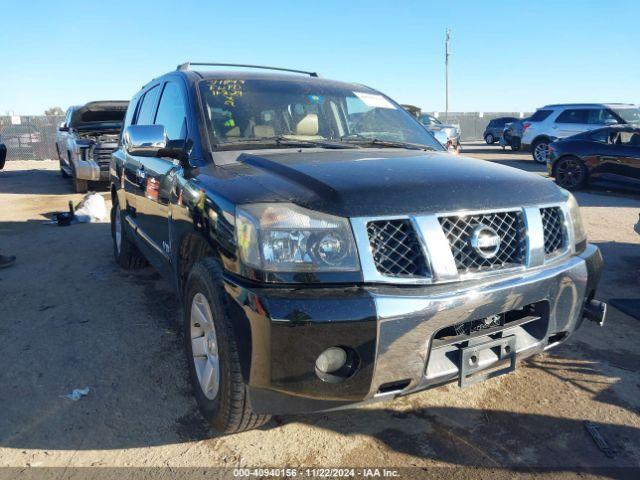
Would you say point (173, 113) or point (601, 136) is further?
point (601, 136)

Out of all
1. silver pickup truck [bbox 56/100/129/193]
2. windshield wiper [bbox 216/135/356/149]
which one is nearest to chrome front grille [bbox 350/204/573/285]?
windshield wiper [bbox 216/135/356/149]

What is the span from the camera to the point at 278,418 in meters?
2.71

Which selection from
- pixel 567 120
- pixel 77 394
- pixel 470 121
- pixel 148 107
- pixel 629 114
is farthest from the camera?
pixel 470 121

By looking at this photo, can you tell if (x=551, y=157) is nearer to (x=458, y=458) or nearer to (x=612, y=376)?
(x=612, y=376)

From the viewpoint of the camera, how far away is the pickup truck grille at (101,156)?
1054 cm

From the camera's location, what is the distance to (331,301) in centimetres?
197

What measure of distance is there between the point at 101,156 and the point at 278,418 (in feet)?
30.6

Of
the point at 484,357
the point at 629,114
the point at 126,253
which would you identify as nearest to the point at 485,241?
the point at 484,357

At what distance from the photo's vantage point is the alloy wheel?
2.41 m

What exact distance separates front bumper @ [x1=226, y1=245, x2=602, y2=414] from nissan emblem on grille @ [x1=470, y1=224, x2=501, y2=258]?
12 cm

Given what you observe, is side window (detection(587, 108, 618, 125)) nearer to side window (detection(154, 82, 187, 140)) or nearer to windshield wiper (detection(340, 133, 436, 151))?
windshield wiper (detection(340, 133, 436, 151))

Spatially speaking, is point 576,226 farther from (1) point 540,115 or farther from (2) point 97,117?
(1) point 540,115

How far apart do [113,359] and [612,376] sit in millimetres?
3102

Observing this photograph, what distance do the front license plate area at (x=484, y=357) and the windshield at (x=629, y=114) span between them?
1439 cm
